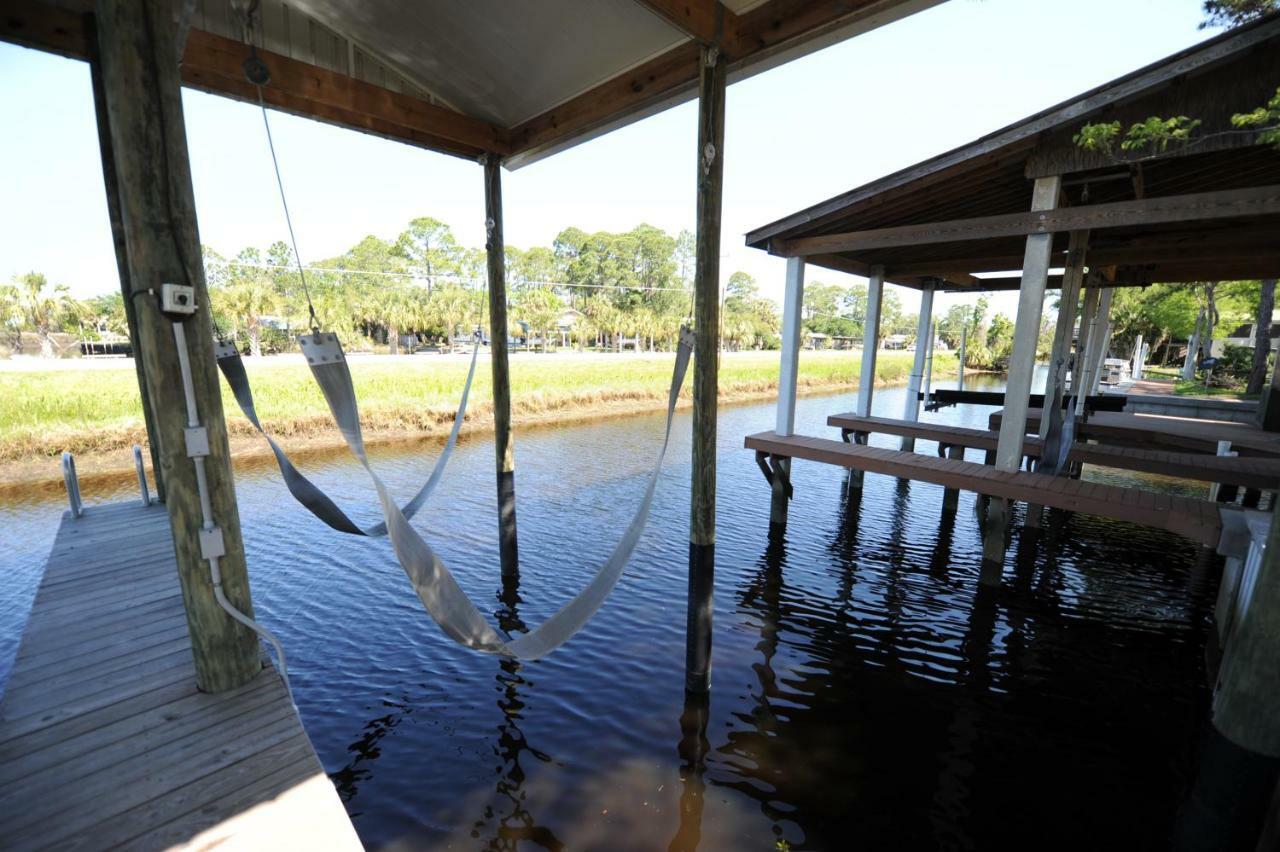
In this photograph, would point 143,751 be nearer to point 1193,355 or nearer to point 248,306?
point 248,306

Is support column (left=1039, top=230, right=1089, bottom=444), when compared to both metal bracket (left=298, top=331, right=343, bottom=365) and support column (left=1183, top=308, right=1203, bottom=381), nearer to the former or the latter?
metal bracket (left=298, top=331, right=343, bottom=365)

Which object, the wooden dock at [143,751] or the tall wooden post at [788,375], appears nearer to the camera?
the wooden dock at [143,751]

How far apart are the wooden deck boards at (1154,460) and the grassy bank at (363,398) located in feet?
34.9

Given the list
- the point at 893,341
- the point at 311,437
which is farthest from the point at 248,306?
the point at 893,341

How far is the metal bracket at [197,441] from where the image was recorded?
81.2 inches

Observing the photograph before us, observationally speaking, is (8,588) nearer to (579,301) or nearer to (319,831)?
(319,831)

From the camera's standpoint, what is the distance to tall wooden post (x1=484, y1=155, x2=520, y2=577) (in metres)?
5.10

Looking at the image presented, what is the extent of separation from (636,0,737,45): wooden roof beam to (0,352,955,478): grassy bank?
11.7 metres

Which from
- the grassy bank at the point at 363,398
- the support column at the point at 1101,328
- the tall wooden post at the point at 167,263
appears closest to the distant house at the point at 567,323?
the grassy bank at the point at 363,398

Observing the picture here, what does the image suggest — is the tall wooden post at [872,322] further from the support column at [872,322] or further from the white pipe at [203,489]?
the white pipe at [203,489]

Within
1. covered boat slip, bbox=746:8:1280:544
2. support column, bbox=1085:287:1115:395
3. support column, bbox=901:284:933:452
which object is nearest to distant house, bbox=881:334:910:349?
support column, bbox=1085:287:1115:395

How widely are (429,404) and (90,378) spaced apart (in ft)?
29.6

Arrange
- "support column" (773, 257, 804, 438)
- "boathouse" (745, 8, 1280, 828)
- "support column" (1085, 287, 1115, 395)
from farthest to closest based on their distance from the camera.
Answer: "support column" (1085, 287, 1115, 395), "support column" (773, 257, 804, 438), "boathouse" (745, 8, 1280, 828)

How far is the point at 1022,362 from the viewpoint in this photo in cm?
516
